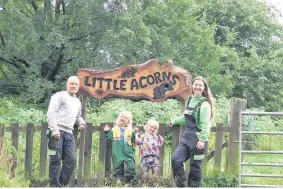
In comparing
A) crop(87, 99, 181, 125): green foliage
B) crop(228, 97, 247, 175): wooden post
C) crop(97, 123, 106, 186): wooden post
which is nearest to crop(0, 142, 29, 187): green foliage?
crop(97, 123, 106, 186): wooden post

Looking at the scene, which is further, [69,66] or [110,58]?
[69,66]

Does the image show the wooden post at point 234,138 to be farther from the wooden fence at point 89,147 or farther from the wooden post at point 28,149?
the wooden post at point 28,149

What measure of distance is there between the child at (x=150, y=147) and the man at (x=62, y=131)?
0.99 m

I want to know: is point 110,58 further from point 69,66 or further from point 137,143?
point 137,143

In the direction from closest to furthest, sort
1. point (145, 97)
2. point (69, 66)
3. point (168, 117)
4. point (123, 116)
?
point (123, 116) → point (145, 97) → point (168, 117) → point (69, 66)

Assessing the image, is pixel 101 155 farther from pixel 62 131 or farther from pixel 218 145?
pixel 218 145

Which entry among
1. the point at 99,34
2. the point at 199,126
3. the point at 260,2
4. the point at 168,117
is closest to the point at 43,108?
the point at 99,34

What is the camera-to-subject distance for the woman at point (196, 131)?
23.0 ft

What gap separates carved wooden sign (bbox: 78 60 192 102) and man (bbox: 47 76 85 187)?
2.98 ft

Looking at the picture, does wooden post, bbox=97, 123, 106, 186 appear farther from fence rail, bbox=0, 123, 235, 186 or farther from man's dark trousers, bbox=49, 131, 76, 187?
man's dark trousers, bbox=49, 131, 76, 187

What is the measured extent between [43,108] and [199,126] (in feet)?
51.2

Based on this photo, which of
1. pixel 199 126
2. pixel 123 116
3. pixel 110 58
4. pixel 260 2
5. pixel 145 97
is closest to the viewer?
pixel 199 126

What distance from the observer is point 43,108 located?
21.9m

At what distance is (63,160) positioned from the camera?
741 cm
